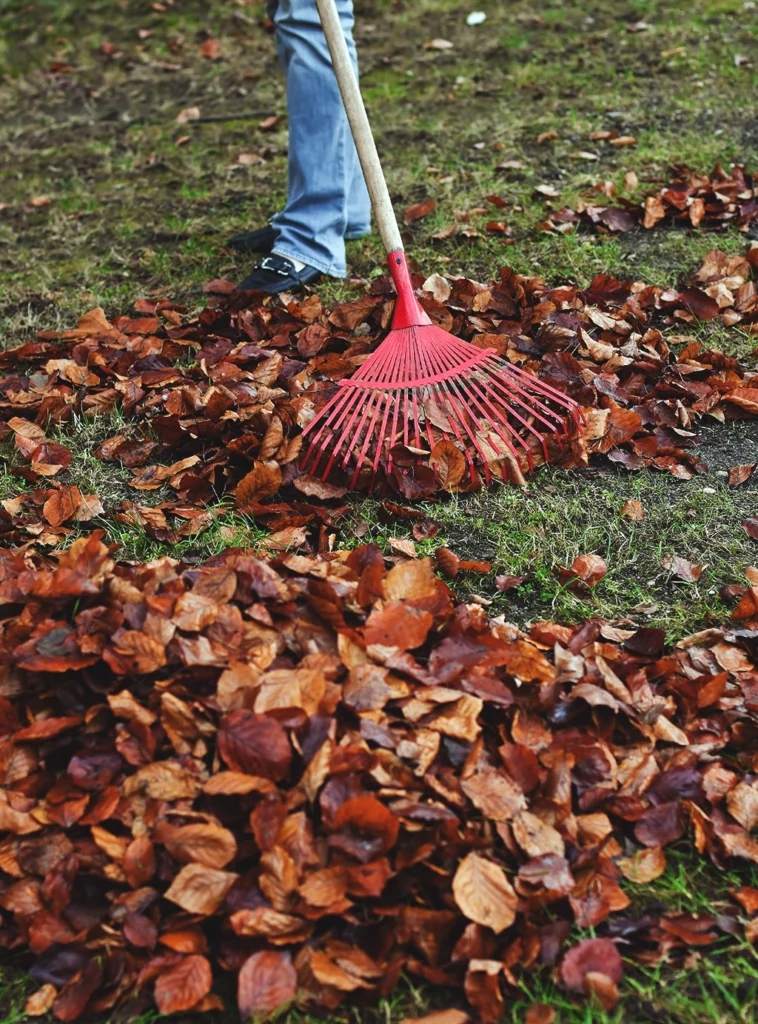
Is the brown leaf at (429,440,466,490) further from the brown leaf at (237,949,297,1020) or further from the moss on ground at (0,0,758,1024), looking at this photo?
the brown leaf at (237,949,297,1020)

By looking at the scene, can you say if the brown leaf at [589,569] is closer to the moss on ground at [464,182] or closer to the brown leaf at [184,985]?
the moss on ground at [464,182]

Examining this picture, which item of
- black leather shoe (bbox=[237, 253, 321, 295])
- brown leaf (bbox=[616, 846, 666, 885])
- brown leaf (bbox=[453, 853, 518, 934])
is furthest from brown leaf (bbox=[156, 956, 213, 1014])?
black leather shoe (bbox=[237, 253, 321, 295])

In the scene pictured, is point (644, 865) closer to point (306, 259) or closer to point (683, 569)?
point (683, 569)

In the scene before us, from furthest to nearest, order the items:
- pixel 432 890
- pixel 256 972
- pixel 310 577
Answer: pixel 310 577
pixel 432 890
pixel 256 972

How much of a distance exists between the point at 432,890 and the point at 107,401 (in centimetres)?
189

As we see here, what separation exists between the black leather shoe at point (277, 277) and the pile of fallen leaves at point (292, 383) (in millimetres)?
66

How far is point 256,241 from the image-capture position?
3859mm

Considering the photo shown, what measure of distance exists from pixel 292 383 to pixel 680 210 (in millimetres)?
1855

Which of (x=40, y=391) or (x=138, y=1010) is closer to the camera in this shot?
(x=138, y=1010)

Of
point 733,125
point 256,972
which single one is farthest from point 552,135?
point 256,972

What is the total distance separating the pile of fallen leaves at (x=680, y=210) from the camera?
12.2 feet

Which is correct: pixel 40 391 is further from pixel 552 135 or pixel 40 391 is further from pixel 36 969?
pixel 552 135

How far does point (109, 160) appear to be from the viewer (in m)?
4.94

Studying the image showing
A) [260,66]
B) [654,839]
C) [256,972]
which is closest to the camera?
[256,972]
